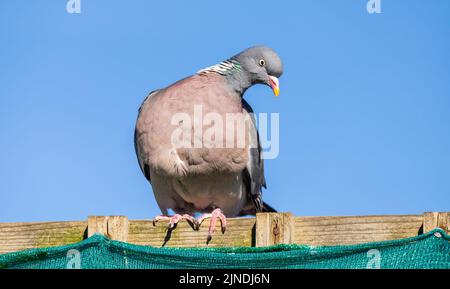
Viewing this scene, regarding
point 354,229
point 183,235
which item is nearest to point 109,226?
point 183,235

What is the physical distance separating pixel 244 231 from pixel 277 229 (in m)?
0.24

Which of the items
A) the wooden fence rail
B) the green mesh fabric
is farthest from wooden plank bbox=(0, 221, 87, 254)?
the green mesh fabric

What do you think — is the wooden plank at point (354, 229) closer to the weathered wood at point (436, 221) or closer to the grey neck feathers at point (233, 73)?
the weathered wood at point (436, 221)

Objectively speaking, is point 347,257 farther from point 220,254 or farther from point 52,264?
point 52,264

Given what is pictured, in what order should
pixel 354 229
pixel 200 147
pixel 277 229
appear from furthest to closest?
1. pixel 200 147
2. pixel 277 229
3. pixel 354 229

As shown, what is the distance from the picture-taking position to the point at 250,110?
855 cm

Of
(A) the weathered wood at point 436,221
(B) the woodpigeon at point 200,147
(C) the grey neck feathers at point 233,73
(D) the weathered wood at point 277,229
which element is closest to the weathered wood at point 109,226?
(D) the weathered wood at point 277,229

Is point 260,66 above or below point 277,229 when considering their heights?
above

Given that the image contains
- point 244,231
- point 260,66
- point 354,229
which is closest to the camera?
point 354,229

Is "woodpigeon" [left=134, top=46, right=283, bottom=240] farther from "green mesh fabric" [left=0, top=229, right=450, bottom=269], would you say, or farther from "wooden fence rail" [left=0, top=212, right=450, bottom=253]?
"green mesh fabric" [left=0, top=229, right=450, bottom=269]

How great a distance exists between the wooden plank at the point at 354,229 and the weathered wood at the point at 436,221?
0.06 meters

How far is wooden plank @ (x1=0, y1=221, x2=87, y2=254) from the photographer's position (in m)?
4.98

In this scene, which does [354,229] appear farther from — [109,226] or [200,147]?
[200,147]

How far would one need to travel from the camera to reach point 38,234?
5.03 m
